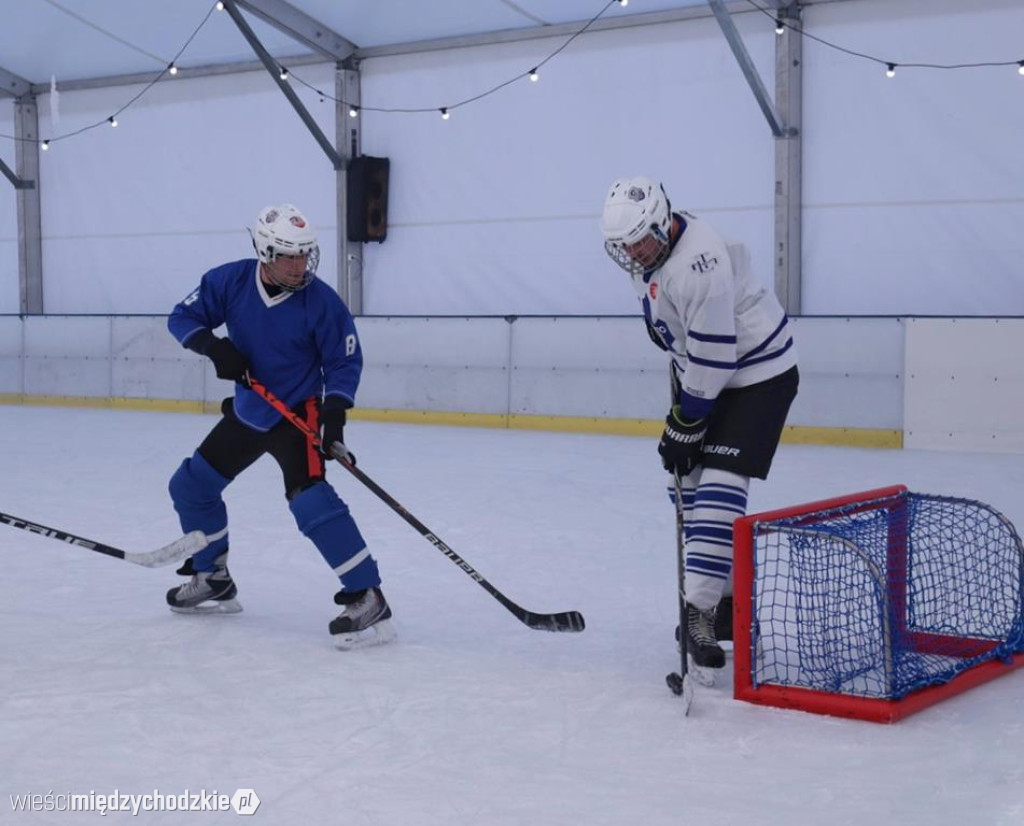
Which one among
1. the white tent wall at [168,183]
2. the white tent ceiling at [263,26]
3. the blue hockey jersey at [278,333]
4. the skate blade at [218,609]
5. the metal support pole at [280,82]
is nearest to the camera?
the blue hockey jersey at [278,333]

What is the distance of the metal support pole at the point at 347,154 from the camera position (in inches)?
413

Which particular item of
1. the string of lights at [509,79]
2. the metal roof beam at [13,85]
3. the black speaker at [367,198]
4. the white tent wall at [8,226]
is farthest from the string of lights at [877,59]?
the white tent wall at [8,226]

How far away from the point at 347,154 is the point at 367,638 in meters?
7.97

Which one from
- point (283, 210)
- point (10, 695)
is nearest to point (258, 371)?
point (283, 210)

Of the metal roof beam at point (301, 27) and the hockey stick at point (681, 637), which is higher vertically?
the metal roof beam at point (301, 27)

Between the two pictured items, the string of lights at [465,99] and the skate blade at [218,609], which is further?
the string of lights at [465,99]

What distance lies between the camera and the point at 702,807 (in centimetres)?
199

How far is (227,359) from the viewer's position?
3.08 metres

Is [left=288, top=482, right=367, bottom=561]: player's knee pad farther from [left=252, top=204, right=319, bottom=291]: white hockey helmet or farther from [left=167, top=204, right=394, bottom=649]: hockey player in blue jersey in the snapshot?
[left=252, top=204, right=319, bottom=291]: white hockey helmet

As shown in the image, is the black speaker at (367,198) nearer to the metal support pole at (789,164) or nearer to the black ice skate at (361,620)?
the metal support pole at (789,164)

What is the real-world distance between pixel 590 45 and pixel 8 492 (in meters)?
5.71

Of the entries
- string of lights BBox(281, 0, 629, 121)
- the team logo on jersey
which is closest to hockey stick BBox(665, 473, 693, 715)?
the team logo on jersey

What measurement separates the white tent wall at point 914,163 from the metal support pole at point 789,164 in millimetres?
63

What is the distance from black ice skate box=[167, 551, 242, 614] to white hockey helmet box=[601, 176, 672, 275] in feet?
4.66
